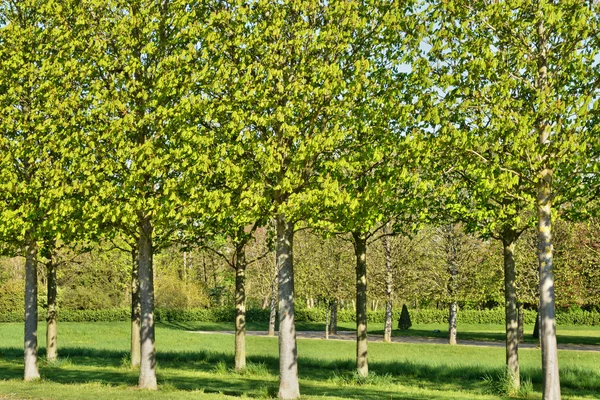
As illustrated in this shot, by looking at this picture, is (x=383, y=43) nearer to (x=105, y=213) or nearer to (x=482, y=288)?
(x=105, y=213)

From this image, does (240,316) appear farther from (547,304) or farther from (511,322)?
(547,304)

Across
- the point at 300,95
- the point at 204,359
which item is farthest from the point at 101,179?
the point at 204,359

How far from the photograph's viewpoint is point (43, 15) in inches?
891

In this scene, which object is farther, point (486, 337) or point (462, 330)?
point (462, 330)

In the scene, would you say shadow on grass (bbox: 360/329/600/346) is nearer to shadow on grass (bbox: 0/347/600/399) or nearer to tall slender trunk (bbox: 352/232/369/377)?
→ shadow on grass (bbox: 0/347/600/399)

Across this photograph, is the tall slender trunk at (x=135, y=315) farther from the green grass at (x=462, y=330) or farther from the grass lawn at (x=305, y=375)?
the green grass at (x=462, y=330)

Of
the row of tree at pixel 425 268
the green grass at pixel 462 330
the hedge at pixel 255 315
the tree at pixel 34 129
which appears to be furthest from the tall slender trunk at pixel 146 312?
the hedge at pixel 255 315

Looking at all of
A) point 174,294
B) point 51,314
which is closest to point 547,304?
point 51,314

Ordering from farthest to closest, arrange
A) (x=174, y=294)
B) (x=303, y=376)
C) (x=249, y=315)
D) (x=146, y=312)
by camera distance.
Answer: (x=249, y=315) < (x=174, y=294) < (x=303, y=376) < (x=146, y=312)

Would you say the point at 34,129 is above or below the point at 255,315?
above

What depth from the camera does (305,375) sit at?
2616cm

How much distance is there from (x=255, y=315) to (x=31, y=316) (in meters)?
53.1

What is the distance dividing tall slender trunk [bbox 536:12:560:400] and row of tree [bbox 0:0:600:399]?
0.04 metres

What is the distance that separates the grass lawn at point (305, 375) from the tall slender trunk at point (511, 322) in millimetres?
844
